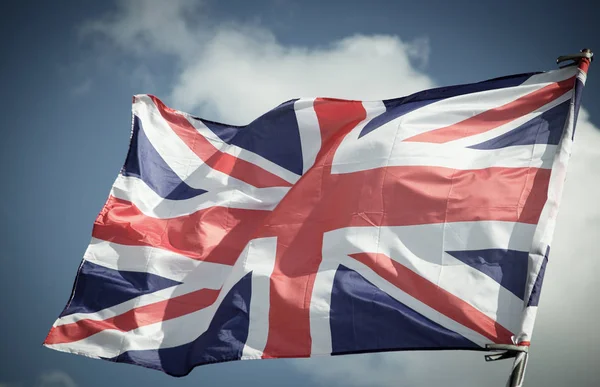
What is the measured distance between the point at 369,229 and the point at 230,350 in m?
3.08

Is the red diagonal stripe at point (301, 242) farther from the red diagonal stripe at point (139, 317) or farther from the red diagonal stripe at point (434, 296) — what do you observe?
the red diagonal stripe at point (139, 317)

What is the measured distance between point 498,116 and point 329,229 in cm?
347

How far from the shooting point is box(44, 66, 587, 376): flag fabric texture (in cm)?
1045

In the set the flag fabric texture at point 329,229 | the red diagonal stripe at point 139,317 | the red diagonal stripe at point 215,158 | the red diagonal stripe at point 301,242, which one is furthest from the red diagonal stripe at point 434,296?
the red diagonal stripe at point 139,317

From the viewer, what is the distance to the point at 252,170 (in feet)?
47.1

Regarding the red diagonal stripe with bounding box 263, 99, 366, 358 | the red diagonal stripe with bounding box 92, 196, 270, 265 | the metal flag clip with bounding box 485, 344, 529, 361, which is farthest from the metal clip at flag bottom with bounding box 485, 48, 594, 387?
the red diagonal stripe with bounding box 92, 196, 270, 265

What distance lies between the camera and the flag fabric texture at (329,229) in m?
10.4

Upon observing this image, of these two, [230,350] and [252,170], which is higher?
[252,170]

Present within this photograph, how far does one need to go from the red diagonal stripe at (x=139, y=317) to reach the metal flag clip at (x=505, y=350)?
5.52 meters

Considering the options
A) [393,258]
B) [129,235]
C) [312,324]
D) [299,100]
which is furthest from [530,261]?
[129,235]

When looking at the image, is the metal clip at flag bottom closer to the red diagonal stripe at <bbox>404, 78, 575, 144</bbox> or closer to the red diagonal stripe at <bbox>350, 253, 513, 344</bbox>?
the red diagonal stripe at <bbox>350, 253, 513, 344</bbox>

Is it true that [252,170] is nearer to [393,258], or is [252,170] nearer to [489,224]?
[393,258]

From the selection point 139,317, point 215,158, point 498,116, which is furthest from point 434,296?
point 215,158

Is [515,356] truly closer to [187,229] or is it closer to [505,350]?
[505,350]
